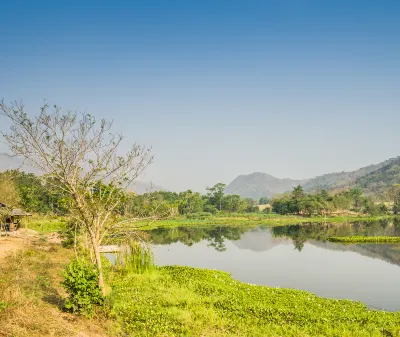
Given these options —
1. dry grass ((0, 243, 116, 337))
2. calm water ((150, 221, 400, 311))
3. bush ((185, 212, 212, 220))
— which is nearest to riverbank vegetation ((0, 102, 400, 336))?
dry grass ((0, 243, 116, 337))

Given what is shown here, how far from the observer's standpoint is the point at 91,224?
11.9 m

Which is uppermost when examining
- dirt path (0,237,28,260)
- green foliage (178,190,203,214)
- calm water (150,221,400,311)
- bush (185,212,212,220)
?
green foliage (178,190,203,214)

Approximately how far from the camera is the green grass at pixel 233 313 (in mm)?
10219

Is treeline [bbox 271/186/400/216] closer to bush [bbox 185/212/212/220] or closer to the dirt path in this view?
bush [bbox 185/212/212/220]

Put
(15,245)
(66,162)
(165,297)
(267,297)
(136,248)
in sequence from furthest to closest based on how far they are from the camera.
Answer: (15,245) < (136,248) < (267,297) < (165,297) < (66,162)

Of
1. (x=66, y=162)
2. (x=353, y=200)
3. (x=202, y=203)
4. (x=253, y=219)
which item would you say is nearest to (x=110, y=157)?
(x=66, y=162)

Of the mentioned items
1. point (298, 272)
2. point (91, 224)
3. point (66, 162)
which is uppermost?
point (66, 162)

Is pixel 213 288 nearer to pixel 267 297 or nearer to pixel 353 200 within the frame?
pixel 267 297

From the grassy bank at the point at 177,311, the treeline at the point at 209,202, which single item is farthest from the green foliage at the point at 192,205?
the grassy bank at the point at 177,311

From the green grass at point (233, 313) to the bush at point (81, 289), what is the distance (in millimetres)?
762

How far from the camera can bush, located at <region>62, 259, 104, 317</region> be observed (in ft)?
32.9

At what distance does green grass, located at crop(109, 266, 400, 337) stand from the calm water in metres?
2.97

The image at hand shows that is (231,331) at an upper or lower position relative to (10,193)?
lower

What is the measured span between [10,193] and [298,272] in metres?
34.5
